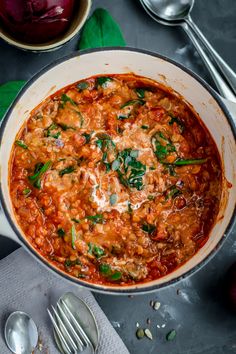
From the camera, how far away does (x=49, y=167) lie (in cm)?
258

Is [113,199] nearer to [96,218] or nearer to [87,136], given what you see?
[96,218]

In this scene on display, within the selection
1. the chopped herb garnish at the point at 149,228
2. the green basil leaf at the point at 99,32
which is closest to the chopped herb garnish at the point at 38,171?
the chopped herb garnish at the point at 149,228

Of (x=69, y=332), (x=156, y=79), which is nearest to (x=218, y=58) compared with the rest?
(x=156, y=79)

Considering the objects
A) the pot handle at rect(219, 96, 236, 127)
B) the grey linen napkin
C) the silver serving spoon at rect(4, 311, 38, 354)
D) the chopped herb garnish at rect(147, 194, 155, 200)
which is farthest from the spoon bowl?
the silver serving spoon at rect(4, 311, 38, 354)

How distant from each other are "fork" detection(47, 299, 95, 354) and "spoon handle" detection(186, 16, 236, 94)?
1.39 meters

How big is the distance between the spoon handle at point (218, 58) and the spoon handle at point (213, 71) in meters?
0.02

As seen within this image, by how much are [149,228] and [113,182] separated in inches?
Answer: 10.2

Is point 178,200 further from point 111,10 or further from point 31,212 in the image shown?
point 111,10

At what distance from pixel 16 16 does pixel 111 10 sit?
0.53 meters

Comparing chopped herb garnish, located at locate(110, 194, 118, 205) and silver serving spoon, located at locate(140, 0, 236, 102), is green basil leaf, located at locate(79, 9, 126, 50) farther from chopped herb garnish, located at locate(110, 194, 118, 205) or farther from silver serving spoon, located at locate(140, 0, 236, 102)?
chopped herb garnish, located at locate(110, 194, 118, 205)

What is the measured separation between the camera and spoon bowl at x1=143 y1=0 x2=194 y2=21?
3053 millimetres

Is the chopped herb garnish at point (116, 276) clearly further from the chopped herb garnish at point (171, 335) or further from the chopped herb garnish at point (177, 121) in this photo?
the chopped herb garnish at point (177, 121)

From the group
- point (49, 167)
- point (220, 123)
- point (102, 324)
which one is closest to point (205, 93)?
point (220, 123)

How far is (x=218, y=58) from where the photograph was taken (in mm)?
3025
